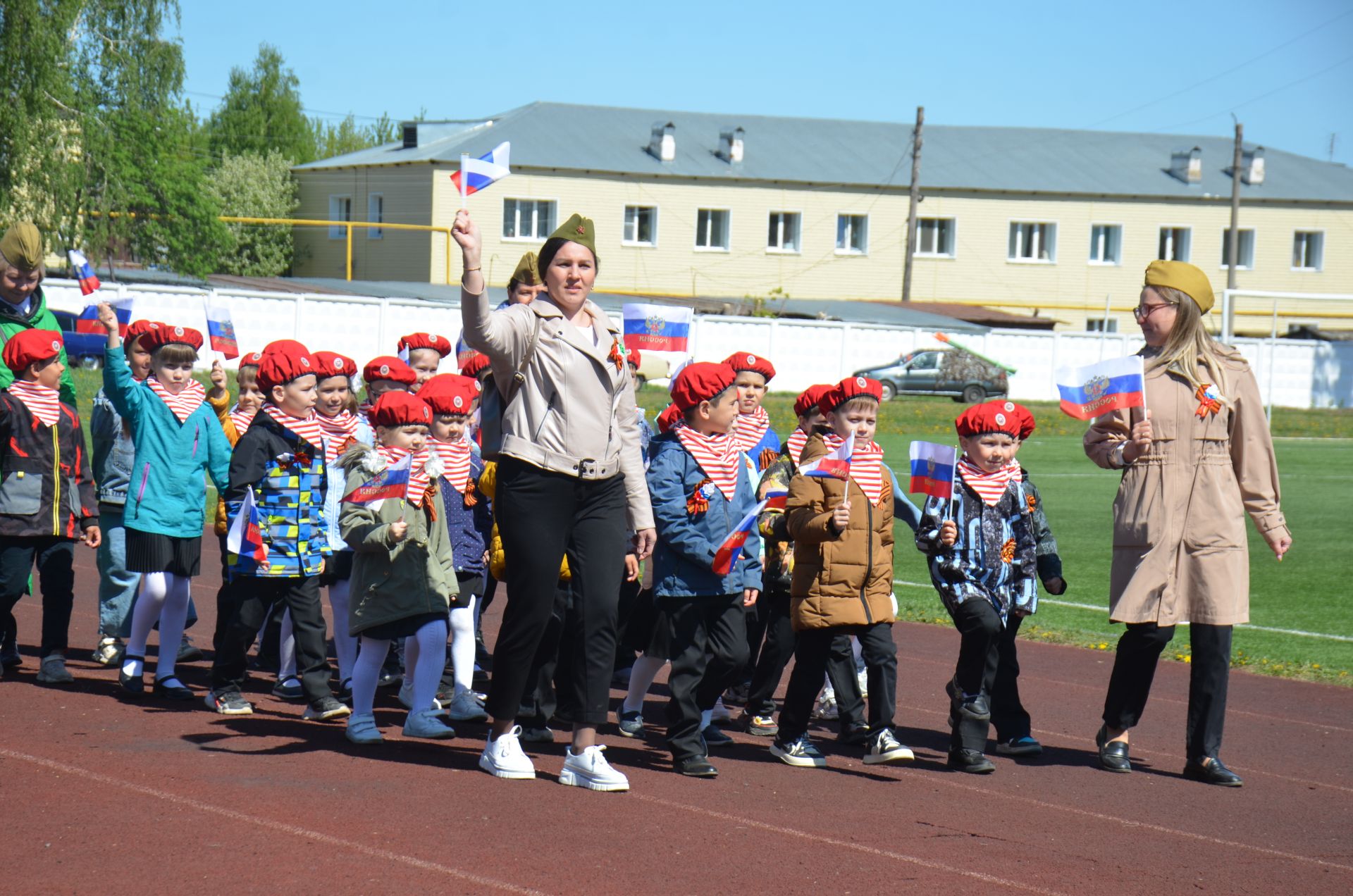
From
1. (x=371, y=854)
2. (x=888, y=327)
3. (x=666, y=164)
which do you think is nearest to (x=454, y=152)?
(x=666, y=164)

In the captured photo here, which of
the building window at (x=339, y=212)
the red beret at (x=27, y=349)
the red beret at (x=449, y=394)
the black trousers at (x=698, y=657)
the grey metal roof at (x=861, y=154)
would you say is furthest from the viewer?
the building window at (x=339, y=212)

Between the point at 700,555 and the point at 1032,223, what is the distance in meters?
58.5

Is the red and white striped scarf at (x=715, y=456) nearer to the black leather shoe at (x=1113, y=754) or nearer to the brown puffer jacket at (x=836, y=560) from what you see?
the brown puffer jacket at (x=836, y=560)

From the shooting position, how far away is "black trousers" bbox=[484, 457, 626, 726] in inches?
229

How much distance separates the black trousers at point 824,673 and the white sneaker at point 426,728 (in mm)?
1477

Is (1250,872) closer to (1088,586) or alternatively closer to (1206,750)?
(1206,750)

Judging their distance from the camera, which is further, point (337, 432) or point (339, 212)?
point (339, 212)

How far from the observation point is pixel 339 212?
62938mm

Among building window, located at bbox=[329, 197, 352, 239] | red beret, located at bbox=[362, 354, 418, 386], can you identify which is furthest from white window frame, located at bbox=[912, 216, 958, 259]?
red beret, located at bbox=[362, 354, 418, 386]

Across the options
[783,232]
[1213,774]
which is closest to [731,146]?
[783,232]

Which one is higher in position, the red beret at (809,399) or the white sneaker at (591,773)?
the red beret at (809,399)

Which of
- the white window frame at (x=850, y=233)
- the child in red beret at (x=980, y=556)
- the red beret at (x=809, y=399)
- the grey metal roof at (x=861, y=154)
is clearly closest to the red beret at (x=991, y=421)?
the child in red beret at (x=980, y=556)

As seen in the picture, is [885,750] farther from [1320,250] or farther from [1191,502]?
[1320,250]

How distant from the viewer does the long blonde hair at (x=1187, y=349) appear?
22.0 ft
